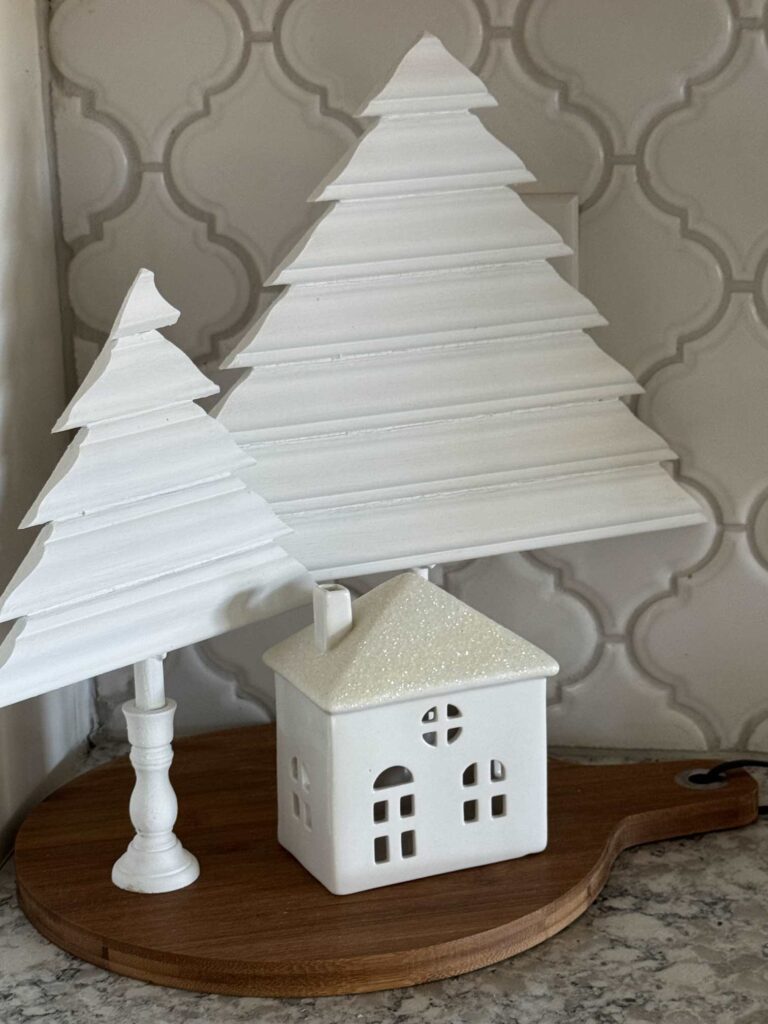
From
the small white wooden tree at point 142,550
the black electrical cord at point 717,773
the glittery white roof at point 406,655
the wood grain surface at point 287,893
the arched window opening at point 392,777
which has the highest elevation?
the small white wooden tree at point 142,550

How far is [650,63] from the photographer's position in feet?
2.79

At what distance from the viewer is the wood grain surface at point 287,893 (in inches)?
26.0

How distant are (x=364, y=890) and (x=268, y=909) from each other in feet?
0.17

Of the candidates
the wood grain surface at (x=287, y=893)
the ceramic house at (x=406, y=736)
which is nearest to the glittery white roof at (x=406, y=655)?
the ceramic house at (x=406, y=736)

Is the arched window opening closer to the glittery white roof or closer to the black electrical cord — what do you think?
the glittery white roof

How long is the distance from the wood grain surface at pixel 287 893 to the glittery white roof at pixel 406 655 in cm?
11

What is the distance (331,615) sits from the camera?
2.35ft

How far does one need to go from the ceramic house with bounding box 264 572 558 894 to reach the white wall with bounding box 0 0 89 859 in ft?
0.61

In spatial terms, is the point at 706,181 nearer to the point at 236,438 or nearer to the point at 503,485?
the point at 503,485

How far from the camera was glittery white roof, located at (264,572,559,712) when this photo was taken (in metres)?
0.69

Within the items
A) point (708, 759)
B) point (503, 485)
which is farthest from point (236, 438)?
point (708, 759)

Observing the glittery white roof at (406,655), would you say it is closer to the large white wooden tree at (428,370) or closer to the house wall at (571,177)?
the large white wooden tree at (428,370)

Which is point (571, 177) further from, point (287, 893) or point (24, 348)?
point (287, 893)

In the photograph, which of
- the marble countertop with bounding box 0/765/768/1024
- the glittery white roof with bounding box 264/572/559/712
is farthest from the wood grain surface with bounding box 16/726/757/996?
the glittery white roof with bounding box 264/572/559/712
